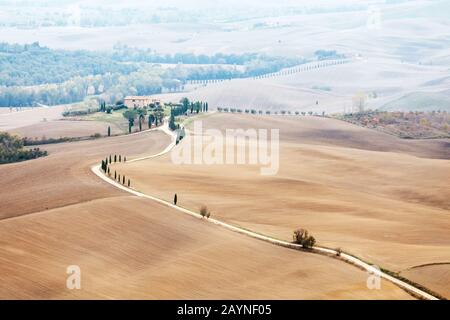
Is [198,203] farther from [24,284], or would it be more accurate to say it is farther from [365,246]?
[24,284]

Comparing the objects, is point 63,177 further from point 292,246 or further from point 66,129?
point 66,129

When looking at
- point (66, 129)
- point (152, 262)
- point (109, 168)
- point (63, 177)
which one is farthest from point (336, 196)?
point (66, 129)

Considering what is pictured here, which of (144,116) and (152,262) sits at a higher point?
(152,262)

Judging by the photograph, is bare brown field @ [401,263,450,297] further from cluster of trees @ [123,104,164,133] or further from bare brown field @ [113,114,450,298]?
cluster of trees @ [123,104,164,133]

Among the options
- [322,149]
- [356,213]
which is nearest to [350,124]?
[322,149]
